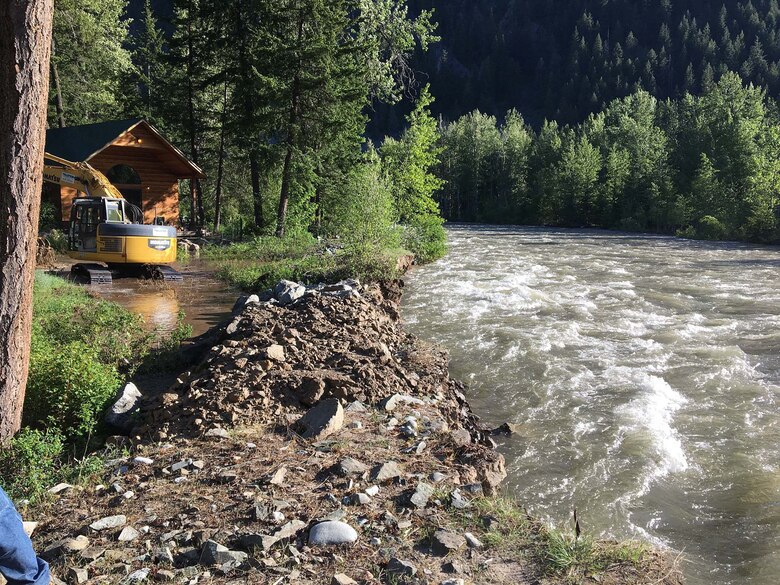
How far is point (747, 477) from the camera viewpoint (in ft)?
21.7

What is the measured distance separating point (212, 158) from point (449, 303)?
24.8m

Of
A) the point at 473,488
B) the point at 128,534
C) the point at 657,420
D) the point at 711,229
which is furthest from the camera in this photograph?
the point at 711,229

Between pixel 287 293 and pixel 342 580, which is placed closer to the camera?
pixel 342 580

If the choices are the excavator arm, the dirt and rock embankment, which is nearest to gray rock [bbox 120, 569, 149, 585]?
the dirt and rock embankment

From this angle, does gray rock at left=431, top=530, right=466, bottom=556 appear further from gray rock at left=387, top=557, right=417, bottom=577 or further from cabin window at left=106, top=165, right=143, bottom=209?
cabin window at left=106, top=165, right=143, bottom=209

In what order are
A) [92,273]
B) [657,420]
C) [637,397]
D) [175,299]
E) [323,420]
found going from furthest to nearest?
[92,273], [175,299], [637,397], [657,420], [323,420]

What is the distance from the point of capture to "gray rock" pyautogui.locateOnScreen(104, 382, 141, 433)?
640cm

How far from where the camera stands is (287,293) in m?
11.5

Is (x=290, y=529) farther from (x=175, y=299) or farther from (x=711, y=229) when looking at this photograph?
(x=711, y=229)

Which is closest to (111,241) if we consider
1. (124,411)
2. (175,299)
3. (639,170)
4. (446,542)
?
(175,299)

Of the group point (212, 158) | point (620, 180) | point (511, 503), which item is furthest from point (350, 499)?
point (620, 180)

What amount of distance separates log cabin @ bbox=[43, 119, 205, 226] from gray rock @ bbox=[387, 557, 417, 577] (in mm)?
23066

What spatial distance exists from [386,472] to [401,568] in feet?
4.30

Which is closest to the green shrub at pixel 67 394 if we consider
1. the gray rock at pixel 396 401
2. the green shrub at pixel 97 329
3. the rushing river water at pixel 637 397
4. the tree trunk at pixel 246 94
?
the green shrub at pixel 97 329
